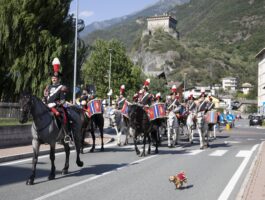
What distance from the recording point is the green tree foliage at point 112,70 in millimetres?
75188

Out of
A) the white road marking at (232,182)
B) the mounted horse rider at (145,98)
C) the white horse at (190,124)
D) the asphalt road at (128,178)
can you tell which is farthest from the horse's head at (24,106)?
the white horse at (190,124)

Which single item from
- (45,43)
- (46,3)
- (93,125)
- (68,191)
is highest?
(46,3)

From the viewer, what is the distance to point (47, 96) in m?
11.8

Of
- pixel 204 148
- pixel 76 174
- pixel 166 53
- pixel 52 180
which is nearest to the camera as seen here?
pixel 52 180

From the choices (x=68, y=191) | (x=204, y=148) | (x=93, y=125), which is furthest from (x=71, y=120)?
(x=204, y=148)

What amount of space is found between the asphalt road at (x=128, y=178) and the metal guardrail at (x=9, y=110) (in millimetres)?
7051

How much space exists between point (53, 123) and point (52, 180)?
1.37 meters

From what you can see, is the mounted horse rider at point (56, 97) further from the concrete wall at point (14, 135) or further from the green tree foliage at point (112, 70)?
the green tree foliage at point (112, 70)

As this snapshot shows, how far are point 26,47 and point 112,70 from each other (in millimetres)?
45193

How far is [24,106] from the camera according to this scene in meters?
10.4

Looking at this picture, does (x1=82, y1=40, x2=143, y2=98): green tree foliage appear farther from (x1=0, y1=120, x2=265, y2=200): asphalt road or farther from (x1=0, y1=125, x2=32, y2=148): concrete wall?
(x1=0, y1=120, x2=265, y2=200): asphalt road

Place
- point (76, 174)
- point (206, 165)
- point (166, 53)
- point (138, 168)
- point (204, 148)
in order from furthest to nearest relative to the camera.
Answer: point (166, 53) → point (204, 148) → point (206, 165) → point (138, 168) → point (76, 174)

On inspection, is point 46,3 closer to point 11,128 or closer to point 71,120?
point 11,128

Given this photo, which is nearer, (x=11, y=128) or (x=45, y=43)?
(x=11, y=128)
